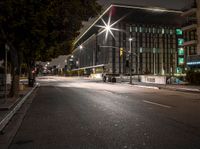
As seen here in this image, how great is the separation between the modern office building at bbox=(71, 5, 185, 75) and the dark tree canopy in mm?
82433

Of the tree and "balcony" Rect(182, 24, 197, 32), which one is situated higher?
"balcony" Rect(182, 24, 197, 32)

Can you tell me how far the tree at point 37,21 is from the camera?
13773mm

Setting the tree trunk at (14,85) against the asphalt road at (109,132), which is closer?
the asphalt road at (109,132)

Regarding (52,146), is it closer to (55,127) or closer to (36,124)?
(55,127)

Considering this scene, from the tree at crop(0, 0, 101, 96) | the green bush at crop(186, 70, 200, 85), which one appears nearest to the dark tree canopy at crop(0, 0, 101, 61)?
the tree at crop(0, 0, 101, 96)

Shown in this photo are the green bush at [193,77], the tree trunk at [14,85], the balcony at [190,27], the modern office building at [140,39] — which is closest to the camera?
the tree trunk at [14,85]

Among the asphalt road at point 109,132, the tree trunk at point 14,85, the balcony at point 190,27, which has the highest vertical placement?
the balcony at point 190,27

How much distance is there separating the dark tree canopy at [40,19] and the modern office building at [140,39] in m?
82.4

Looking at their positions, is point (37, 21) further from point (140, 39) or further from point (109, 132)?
point (140, 39)

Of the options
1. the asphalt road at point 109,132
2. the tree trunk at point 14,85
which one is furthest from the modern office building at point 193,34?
the asphalt road at point 109,132

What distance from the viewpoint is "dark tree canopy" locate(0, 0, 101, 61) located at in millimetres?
13734

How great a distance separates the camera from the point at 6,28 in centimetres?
1475

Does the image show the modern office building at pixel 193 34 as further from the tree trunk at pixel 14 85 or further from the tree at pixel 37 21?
the tree trunk at pixel 14 85

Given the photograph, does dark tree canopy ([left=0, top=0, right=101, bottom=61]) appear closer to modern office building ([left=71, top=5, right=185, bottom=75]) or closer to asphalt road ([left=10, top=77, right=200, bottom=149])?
asphalt road ([left=10, top=77, right=200, bottom=149])
